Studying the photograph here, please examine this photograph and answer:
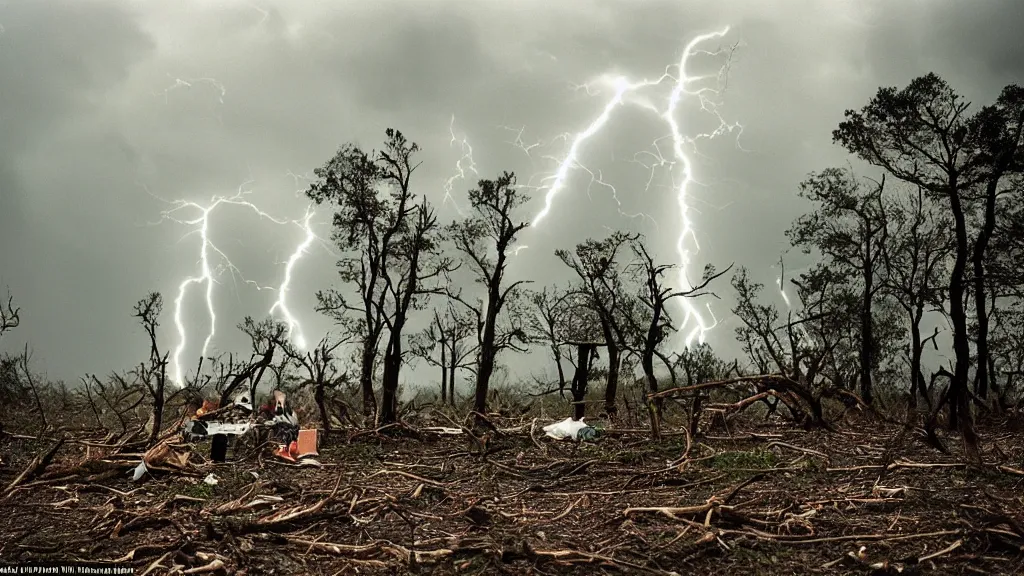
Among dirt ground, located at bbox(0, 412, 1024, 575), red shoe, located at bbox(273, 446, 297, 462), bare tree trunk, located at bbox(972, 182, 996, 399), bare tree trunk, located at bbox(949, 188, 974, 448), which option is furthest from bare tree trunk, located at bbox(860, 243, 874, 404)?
red shoe, located at bbox(273, 446, 297, 462)

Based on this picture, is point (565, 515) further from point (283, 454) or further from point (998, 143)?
point (998, 143)

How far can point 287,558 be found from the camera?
370 cm

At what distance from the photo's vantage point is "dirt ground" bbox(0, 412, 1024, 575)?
3.40 m

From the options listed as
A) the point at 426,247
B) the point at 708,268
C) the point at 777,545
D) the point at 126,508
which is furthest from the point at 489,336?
the point at 777,545

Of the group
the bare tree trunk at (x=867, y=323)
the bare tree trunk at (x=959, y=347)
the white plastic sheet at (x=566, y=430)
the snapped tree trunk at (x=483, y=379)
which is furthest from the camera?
the bare tree trunk at (x=867, y=323)

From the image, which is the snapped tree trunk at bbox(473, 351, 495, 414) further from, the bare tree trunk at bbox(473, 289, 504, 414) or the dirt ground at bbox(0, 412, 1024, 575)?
the dirt ground at bbox(0, 412, 1024, 575)

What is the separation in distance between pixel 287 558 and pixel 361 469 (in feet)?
10.4

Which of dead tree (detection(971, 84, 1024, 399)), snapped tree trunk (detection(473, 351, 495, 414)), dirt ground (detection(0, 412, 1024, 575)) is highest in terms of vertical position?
dead tree (detection(971, 84, 1024, 399))

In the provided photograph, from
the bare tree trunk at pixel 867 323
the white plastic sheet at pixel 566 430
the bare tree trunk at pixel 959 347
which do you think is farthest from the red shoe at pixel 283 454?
the bare tree trunk at pixel 867 323

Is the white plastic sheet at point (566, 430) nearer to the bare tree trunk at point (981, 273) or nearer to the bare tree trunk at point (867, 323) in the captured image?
the bare tree trunk at point (981, 273)

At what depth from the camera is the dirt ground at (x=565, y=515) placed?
3396 mm

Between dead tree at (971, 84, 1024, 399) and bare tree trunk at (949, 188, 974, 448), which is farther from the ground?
dead tree at (971, 84, 1024, 399)

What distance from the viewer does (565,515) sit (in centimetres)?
438

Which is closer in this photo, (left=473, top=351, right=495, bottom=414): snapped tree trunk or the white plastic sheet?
the white plastic sheet
